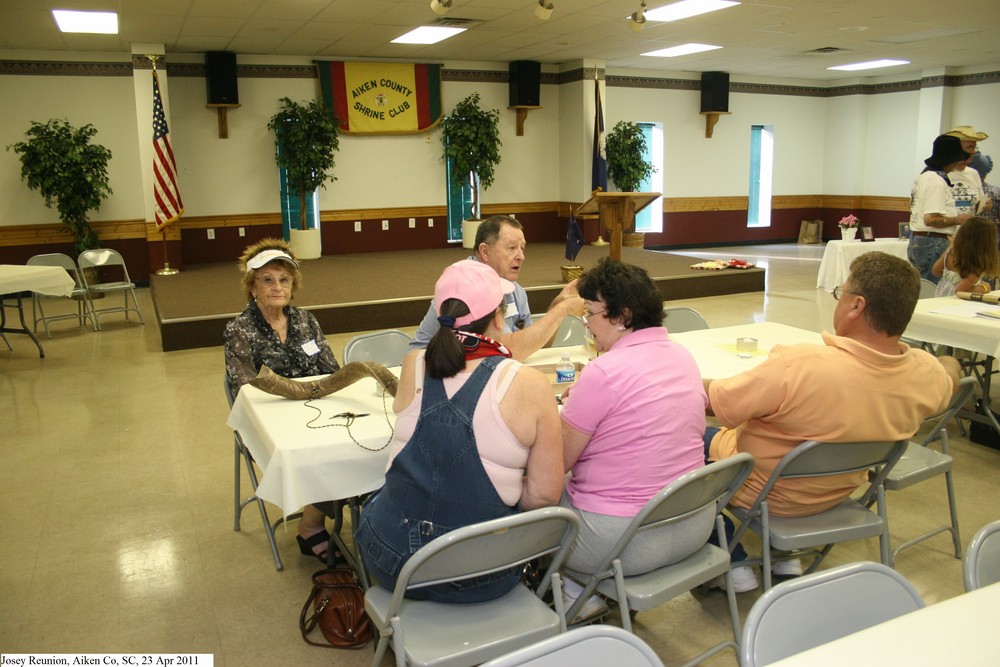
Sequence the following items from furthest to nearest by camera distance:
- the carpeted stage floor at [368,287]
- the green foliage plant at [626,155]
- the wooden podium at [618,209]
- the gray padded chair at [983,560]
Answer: the green foliage plant at [626,155]
the wooden podium at [618,209]
the carpeted stage floor at [368,287]
the gray padded chair at [983,560]

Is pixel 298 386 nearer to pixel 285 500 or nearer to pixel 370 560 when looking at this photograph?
pixel 285 500

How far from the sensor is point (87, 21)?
8.02 metres

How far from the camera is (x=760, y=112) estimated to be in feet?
47.6

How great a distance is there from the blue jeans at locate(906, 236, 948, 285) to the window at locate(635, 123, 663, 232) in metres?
7.49

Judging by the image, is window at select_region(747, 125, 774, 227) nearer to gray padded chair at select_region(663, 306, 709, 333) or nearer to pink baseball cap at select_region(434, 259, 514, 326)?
gray padded chair at select_region(663, 306, 709, 333)

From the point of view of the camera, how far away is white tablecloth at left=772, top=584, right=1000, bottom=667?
131cm

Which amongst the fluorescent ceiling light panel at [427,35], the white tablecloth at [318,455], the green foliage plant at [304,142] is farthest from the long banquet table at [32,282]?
the white tablecloth at [318,455]

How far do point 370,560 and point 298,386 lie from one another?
3.19 ft

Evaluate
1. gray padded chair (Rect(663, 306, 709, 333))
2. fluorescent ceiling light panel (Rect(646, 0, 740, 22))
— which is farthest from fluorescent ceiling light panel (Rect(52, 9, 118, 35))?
gray padded chair (Rect(663, 306, 709, 333))

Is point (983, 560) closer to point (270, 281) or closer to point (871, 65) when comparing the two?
point (270, 281)

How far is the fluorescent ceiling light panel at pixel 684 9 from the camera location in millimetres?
8047

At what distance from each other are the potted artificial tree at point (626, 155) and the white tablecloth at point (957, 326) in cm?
825

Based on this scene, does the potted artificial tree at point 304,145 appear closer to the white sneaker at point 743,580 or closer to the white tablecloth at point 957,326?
the white tablecloth at point 957,326

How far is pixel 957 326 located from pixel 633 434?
275 cm
